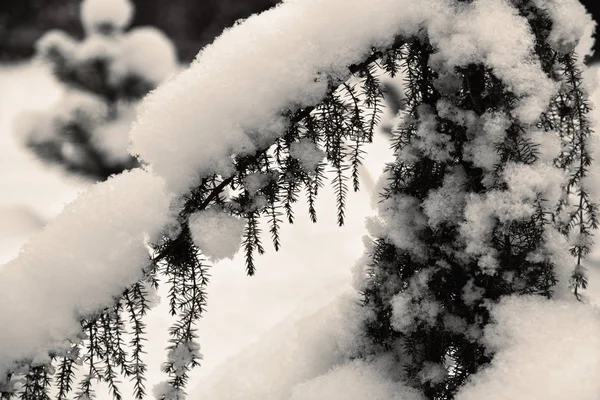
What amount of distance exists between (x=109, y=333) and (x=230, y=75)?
587mm

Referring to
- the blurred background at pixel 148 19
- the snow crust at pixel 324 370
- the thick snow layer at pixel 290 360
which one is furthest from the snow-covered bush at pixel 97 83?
the snow crust at pixel 324 370

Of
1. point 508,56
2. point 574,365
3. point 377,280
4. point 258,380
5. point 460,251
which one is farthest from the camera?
point 258,380

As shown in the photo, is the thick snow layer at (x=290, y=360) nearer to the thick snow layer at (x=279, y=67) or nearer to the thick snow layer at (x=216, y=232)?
the thick snow layer at (x=216, y=232)

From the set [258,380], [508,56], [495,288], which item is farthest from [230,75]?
[258,380]

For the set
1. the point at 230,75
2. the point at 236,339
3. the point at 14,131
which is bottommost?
the point at 230,75

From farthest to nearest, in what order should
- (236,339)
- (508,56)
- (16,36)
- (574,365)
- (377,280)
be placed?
1. (16,36)
2. (236,339)
3. (377,280)
4. (508,56)
5. (574,365)

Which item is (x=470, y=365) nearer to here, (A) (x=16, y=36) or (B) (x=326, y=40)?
(B) (x=326, y=40)

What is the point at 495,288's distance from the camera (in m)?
0.98

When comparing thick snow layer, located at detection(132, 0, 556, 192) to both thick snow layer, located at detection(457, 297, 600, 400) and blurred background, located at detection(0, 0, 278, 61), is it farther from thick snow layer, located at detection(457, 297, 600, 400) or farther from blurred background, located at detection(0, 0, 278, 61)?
blurred background, located at detection(0, 0, 278, 61)

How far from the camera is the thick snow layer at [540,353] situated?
0.77 meters

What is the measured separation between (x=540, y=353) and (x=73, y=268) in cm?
85

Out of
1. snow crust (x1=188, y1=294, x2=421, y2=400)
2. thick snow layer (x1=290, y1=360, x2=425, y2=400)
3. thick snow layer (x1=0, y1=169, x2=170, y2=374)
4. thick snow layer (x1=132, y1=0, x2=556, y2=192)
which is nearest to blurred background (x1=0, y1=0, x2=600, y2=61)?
snow crust (x1=188, y1=294, x2=421, y2=400)

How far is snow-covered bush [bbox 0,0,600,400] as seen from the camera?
35.5 inches

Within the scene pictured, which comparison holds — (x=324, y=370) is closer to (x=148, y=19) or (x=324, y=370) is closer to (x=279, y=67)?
(x=279, y=67)
